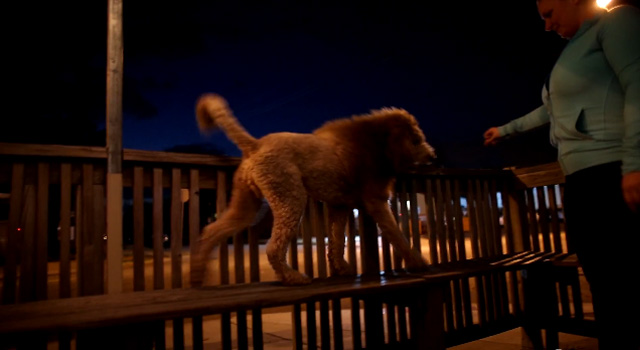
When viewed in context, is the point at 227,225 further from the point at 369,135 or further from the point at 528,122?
the point at 528,122

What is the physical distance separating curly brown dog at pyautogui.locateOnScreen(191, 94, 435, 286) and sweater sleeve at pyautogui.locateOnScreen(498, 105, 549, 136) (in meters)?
0.47

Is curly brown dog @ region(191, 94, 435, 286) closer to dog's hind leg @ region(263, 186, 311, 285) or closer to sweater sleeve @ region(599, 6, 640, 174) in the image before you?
dog's hind leg @ region(263, 186, 311, 285)

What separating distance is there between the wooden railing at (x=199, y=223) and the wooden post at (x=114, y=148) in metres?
0.07

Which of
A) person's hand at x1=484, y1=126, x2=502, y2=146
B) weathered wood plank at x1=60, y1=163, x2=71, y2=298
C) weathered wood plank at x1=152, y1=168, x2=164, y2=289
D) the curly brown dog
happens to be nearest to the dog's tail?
the curly brown dog

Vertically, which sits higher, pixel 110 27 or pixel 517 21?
pixel 517 21

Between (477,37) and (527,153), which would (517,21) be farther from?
(527,153)

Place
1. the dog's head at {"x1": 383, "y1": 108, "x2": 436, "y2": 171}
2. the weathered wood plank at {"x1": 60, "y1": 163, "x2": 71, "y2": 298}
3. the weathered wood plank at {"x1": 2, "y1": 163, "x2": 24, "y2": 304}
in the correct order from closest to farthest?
the weathered wood plank at {"x1": 2, "y1": 163, "x2": 24, "y2": 304}, the weathered wood plank at {"x1": 60, "y1": 163, "x2": 71, "y2": 298}, the dog's head at {"x1": 383, "y1": 108, "x2": 436, "y2": 171}

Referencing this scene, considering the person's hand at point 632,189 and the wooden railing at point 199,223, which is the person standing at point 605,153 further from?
the wooden railing at point 199,223

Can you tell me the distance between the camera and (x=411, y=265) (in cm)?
246

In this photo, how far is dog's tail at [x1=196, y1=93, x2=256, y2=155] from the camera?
211cm

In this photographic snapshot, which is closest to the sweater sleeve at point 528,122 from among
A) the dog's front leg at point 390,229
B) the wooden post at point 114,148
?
the dog's front leg at point 390,229

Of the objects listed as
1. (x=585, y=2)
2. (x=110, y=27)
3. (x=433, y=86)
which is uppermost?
(x=433, y=86)

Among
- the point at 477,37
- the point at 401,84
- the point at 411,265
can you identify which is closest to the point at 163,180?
the point at 411,265

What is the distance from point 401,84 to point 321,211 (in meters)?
15.3
